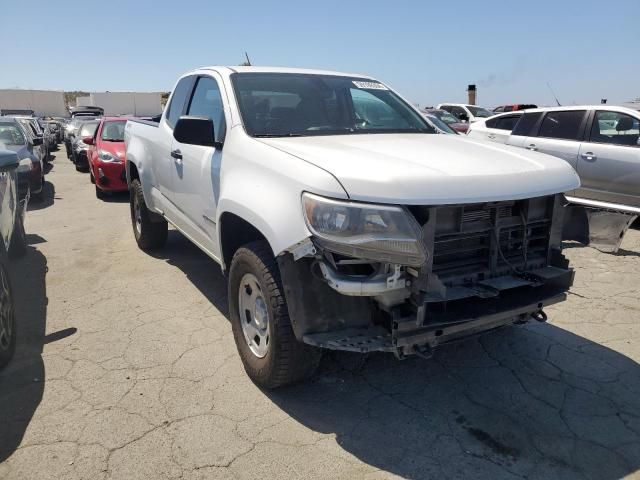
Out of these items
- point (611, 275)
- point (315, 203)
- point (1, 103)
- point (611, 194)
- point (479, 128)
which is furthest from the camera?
point (1, 103)

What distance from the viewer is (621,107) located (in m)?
6.91

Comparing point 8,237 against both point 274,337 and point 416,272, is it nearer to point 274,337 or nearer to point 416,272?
point 274,337

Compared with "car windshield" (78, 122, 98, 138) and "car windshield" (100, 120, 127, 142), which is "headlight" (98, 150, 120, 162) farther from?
"car windshield" (78, 122, 98, 138)

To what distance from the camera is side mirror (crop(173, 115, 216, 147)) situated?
3328 mm

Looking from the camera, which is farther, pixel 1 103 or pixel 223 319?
pixel 1 103

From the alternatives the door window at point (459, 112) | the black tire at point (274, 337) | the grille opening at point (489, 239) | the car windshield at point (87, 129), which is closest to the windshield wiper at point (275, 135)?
the black tire at point (274, 337)

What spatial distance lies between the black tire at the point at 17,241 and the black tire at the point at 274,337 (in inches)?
117

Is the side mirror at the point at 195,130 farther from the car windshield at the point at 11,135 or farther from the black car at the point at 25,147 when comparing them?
the car windshield at the point at 11,135

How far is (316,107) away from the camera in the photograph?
3695 millimetres

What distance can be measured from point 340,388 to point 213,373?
85 centimetres

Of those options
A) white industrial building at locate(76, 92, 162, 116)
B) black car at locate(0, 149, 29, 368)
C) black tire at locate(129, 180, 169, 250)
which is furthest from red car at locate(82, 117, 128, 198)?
white industrial building at locate(76, 92, 162, 116)

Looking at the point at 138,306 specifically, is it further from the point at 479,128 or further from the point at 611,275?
the point at 479,128

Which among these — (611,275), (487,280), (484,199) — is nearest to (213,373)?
(487,280)

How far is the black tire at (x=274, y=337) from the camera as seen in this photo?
2729 millimetres
